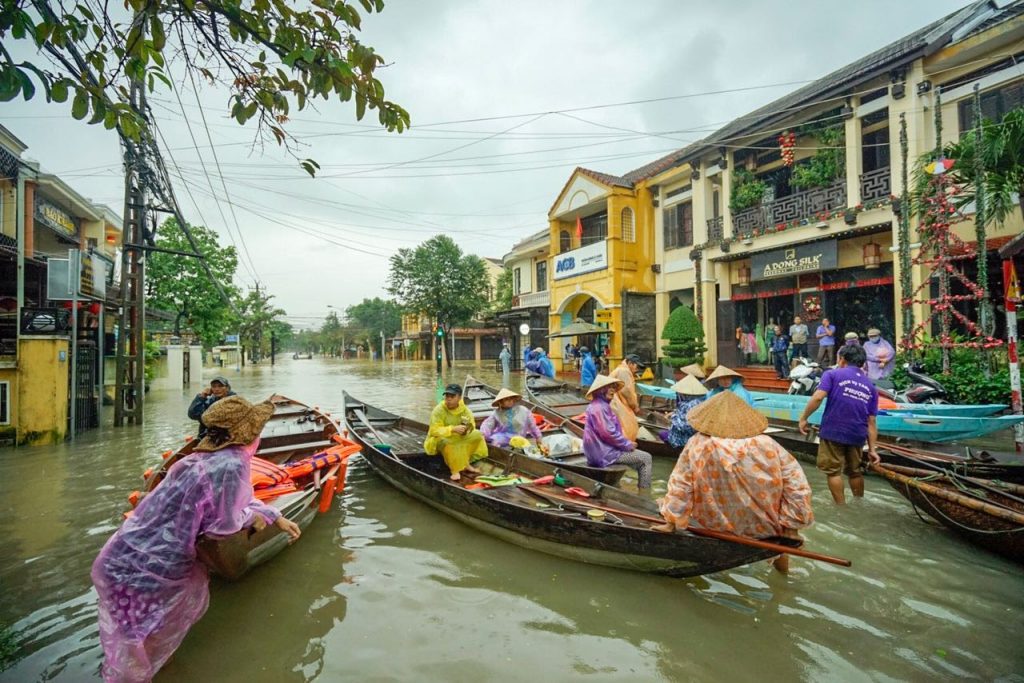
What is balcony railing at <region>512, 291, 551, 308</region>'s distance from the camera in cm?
2628

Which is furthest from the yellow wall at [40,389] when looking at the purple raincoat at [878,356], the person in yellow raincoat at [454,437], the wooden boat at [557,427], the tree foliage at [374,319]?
the tree foliage at [374,319]

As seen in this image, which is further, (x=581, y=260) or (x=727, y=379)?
(x=581, y=260)

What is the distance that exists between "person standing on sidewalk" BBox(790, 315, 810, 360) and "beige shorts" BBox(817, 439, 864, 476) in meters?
8.98

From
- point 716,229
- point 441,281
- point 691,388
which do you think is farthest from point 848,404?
point 441,281

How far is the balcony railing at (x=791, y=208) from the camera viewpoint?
13266 millimetres

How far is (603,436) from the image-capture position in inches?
231

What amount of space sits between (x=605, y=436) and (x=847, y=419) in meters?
2.59

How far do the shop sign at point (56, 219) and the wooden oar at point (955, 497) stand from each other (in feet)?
77.9

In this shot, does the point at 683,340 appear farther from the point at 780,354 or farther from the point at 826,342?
the point at 826,342

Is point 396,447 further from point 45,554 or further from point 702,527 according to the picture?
point 702,527

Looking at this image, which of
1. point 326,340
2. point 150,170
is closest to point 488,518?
point 150,170

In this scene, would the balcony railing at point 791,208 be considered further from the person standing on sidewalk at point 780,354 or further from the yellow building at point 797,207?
the person standing on sidewalk at point 780,354

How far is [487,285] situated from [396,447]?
29840mm

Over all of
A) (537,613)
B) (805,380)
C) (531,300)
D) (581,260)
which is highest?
(581,260)
